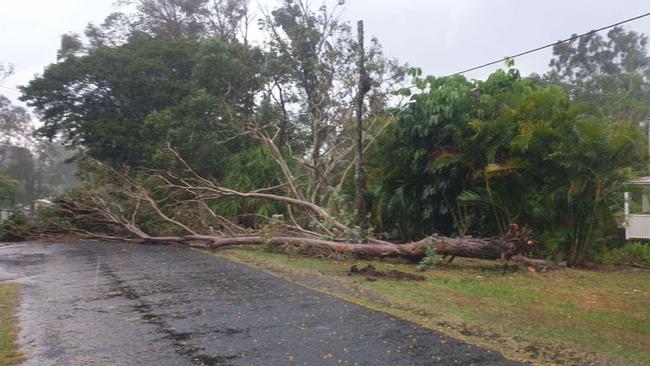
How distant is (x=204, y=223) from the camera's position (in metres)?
16.4

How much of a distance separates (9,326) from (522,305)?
20.0ft

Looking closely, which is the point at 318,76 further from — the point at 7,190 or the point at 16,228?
the point at 7,190

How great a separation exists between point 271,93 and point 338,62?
3271 millimetres

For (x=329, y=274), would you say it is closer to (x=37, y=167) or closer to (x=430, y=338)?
(x=430, y=338)

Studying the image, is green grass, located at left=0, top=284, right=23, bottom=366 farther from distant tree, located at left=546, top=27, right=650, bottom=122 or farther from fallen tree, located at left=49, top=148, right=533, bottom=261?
distant tree, located at left=546, top=27, right=650, bottom=122

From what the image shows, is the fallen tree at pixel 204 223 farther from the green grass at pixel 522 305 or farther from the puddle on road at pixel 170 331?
the puddle on road at pixel 170 331

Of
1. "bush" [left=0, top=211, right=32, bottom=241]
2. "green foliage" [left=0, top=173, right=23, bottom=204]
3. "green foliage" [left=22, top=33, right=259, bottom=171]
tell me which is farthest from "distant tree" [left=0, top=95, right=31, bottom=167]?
"bush" [left=0, top=211, right=32, bottom=241]

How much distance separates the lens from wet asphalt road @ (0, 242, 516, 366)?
5.38 metres

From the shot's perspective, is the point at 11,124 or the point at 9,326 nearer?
the point at 9,326

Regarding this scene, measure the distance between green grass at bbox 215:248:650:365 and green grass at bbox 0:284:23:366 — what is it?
401 centimetres

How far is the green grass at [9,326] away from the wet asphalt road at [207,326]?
13cm

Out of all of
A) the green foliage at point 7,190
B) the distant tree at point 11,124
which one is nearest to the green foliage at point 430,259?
the green foliage at point 7,190

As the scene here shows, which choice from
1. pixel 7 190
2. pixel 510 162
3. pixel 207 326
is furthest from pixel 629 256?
pixel 7 190

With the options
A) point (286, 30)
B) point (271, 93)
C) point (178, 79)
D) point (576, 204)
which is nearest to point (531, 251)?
point (576, 204)
